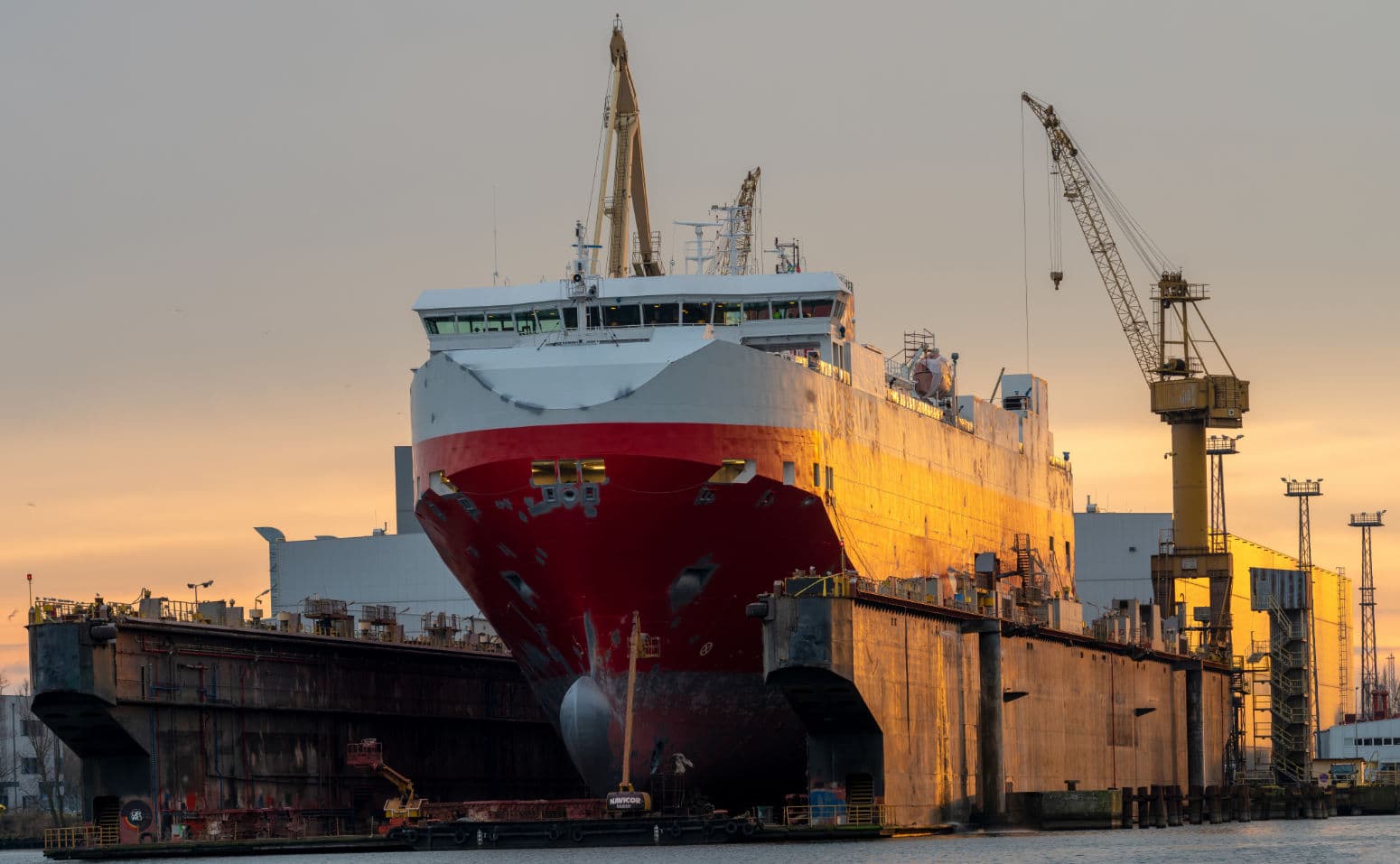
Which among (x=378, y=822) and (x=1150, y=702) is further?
(x=1150, y=702)

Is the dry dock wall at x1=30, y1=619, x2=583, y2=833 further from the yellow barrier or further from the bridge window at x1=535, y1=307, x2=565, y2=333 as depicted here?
the yellow barrier

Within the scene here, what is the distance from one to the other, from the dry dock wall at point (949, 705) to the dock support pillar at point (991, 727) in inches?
1.9

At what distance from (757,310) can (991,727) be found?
1292 centimetres

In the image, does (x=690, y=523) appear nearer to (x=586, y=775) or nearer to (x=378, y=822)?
(x=586, y=775)

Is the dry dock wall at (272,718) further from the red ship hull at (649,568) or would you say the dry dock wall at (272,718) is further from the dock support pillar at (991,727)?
the dock support pillar at (991,727)

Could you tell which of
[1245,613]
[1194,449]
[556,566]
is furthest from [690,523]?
[1245,613]

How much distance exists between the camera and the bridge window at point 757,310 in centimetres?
6405

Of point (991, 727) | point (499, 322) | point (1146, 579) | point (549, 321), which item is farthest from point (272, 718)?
point (1146, 579)

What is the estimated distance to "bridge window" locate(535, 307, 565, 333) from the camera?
208 ft

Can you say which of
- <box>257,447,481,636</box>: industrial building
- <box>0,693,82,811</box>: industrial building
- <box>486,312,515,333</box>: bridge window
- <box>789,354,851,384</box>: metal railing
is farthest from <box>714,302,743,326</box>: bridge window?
Answer: <box>0,693,82,811</box>: industrial building

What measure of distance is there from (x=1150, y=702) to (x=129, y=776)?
36082 millimetres

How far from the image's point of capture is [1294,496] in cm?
12862

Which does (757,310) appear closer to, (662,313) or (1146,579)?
(662,313)

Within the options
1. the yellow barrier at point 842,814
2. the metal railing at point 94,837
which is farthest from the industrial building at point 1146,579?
the metal railing at point 94,837
